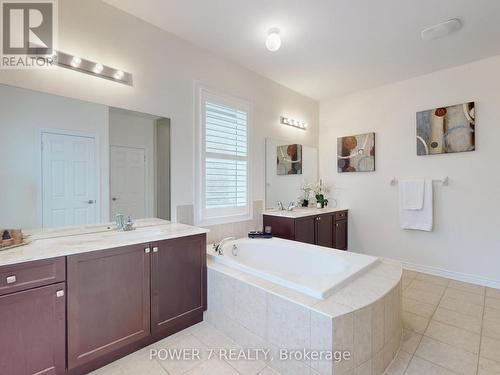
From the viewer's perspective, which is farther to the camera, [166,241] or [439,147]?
[439,147]

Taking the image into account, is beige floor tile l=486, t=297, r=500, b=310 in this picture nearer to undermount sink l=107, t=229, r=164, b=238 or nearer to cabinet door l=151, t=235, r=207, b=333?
cabinet door l=151, t=235, r=207, b=333

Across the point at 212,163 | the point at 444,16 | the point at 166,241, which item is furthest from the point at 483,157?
the point at 166,241

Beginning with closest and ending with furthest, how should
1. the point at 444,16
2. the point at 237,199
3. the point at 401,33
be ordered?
the point at 444,16 → the point at 401,33 → the point at 237,199

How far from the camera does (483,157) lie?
2.96m

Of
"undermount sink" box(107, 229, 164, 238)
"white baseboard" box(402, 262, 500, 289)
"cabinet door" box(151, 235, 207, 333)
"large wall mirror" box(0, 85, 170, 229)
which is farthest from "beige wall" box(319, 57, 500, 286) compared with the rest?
"undermount sink" box(107, 229, 164, 238)

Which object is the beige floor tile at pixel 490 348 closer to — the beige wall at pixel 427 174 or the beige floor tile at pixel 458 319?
the beige floor tile at pixel 458 319

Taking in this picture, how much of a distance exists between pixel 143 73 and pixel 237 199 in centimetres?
168

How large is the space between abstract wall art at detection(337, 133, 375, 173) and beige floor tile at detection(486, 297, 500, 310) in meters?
1.97

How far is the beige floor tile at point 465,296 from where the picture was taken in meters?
2.58

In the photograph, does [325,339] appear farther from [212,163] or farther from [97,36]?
[97,36]

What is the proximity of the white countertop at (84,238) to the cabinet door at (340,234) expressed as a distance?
2.41 metres

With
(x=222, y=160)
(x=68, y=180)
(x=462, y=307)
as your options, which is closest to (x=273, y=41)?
(x=222, y=160)

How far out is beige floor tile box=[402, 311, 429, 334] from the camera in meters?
2.10

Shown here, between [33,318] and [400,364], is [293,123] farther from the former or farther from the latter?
[33,318]
